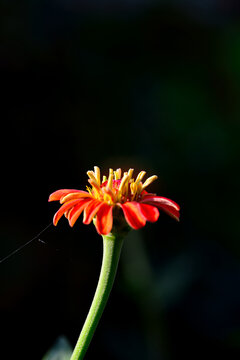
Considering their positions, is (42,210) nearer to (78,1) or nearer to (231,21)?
(78,1)

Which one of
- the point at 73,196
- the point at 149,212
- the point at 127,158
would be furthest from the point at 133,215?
the point at 127,158

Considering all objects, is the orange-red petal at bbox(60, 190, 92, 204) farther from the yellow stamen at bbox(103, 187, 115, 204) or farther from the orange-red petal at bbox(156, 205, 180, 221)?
the orange-red petal at bbox(156, 205, 180, 221)

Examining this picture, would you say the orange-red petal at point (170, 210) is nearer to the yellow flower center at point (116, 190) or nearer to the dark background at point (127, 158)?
the yellow flower center at point (116, 190)

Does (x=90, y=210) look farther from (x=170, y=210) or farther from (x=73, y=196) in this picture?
(x=170, y=210)

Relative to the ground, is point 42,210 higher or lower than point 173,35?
lower

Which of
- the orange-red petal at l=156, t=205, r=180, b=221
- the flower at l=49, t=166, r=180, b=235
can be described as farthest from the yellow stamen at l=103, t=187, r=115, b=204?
the orange-red petal at l=156, t=205, r=180, b=221

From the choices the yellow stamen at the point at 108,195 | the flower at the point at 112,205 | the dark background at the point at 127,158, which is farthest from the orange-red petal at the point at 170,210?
the dark background at the point at 127,158

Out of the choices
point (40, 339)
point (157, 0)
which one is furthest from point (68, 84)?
point (40, 339)
